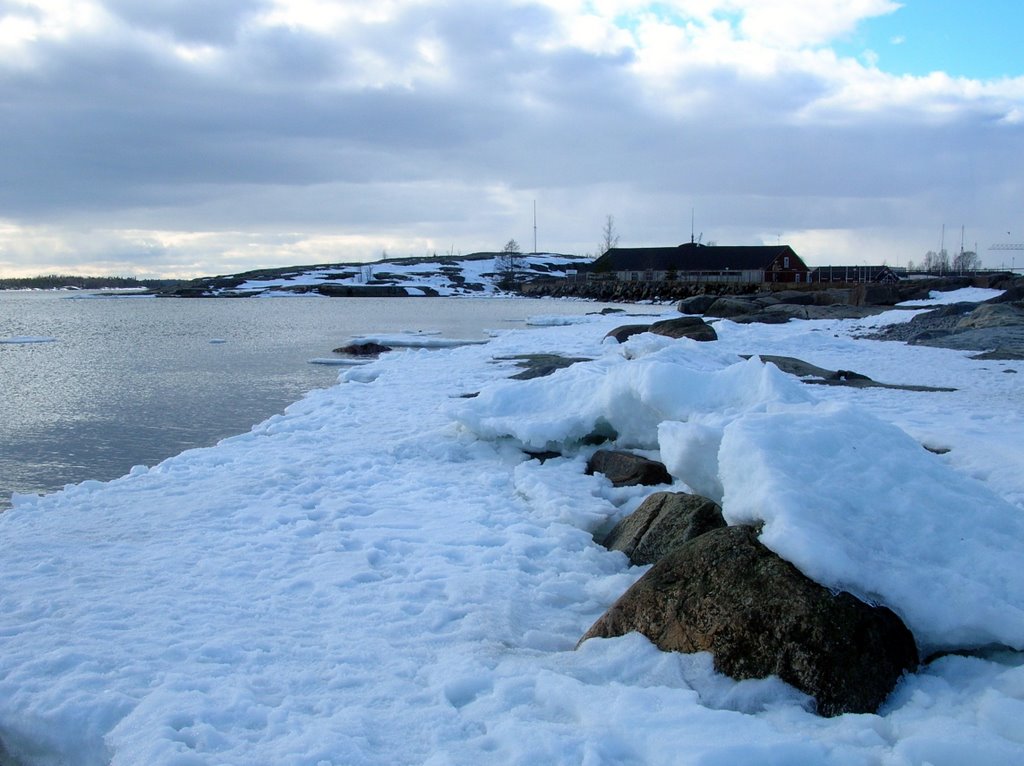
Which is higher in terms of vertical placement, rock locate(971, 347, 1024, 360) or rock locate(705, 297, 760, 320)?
rock locate(705, 297, 760, 320)

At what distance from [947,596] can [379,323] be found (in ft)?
145

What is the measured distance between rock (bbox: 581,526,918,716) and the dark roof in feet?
293

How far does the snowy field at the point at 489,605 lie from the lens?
3.66m

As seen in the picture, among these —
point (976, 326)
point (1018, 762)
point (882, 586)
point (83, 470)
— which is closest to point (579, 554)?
point (882, 586)

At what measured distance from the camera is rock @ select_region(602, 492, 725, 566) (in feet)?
19.1

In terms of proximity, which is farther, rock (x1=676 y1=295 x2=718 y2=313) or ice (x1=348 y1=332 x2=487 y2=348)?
rock (x1=676 y1=295 x2=718 y2=313)

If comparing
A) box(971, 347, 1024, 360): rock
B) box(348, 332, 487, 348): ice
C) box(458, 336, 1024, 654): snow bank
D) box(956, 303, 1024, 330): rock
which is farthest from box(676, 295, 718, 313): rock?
box(458, 336, 1024, 654): snow bank

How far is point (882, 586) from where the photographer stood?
13.7 ft

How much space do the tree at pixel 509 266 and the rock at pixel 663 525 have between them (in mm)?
120916

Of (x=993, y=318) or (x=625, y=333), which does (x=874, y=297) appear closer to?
(x=993, y=318)

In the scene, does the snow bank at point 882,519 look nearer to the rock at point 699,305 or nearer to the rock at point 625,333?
the rock at point 625,333

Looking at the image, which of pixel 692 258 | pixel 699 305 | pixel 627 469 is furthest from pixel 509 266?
pixel 627 469

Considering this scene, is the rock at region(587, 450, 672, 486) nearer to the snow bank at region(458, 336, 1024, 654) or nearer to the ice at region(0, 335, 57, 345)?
the snow bank at region(458, 336, 1024, 654)

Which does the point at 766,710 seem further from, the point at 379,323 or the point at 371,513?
the point at 379,323
